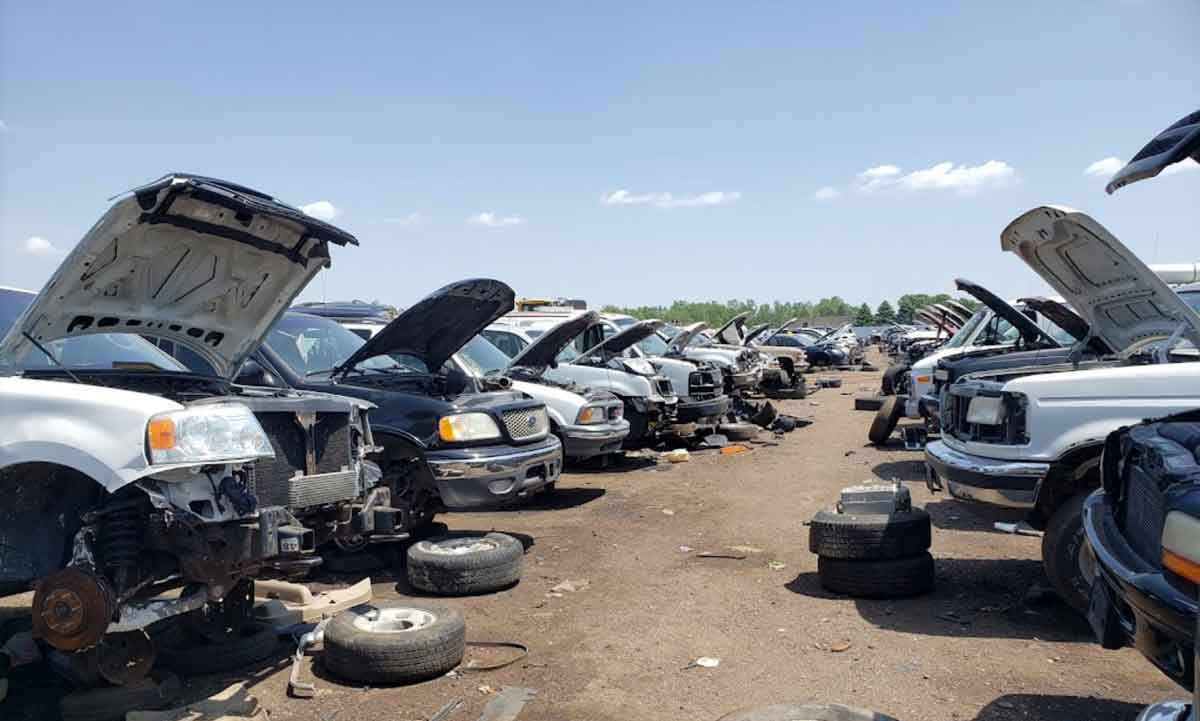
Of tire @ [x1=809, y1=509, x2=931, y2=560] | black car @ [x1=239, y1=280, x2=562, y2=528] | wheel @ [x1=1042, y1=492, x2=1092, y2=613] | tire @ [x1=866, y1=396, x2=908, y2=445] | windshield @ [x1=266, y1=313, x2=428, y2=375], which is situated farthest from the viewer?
tire @ [x1=866, y1=396, x2=908, y2=445]

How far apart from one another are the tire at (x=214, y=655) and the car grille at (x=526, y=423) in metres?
2.54

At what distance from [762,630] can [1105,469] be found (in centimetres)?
227

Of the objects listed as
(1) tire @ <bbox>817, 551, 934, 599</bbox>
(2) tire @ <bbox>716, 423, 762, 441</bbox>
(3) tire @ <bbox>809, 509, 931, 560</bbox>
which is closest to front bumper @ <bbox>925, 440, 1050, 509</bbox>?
(3) tire @ <bbox>809, 509, 931, 560</bbox>

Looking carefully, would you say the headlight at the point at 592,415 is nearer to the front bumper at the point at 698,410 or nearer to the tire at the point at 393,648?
the front bumper at the point at 698,410

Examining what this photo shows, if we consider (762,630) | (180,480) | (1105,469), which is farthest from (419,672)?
(1105,469)

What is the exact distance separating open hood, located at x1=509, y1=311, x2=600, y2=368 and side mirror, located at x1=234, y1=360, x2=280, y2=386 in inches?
126

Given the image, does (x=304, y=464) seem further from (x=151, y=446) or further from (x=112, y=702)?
(x=112, y=702)

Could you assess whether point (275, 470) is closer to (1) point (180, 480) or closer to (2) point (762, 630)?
(1) point (180, 480)

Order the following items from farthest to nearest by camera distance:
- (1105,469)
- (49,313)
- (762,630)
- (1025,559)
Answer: (1025,559)
(762,630)
(49,313)
(1105,469)

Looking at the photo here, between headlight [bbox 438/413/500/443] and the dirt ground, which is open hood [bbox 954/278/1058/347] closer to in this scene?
the dirt ground

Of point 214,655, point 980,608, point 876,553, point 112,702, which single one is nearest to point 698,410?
point 876,553

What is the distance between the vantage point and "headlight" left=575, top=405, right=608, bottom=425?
9477 mm

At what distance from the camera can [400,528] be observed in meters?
5.63

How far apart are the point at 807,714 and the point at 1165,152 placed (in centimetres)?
278
